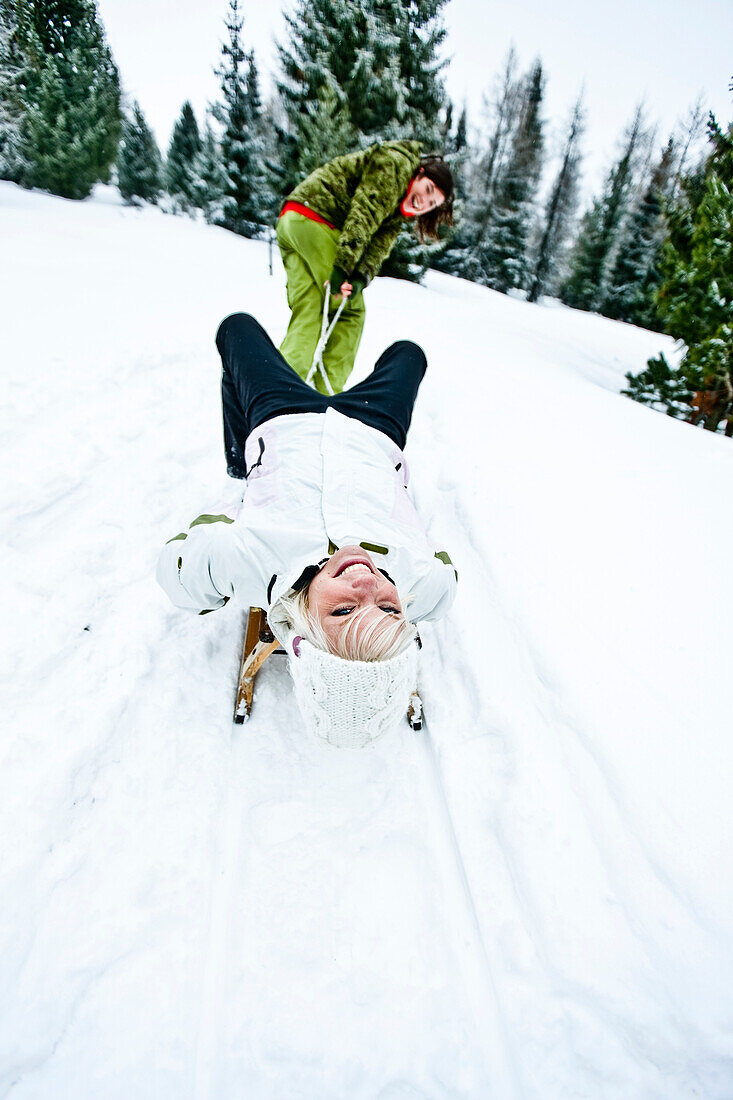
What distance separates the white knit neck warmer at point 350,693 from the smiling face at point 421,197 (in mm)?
2584

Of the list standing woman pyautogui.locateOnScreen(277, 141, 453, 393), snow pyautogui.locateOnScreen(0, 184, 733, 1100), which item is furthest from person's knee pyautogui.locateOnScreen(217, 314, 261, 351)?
snow pyautogui.locateOnScreen(0, 184, 733, 1100)

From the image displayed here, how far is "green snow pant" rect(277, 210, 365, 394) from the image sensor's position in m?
2.76

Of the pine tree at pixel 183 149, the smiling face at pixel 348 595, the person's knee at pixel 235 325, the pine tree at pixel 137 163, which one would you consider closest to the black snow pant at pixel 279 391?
the person's knee at pixel 235 325

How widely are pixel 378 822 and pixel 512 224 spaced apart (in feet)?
71.7

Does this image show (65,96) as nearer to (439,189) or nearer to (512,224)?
(512,224)

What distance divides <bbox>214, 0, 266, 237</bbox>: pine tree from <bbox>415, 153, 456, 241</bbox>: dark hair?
14534 millimetres

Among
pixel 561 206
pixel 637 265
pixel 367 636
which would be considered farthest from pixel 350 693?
pixel 561 206

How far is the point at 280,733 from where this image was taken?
191cm

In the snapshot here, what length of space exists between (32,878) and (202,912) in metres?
0.47

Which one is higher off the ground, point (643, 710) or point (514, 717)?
point (643, 710)

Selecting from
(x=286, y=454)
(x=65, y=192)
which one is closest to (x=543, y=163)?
(x=65, y=192)

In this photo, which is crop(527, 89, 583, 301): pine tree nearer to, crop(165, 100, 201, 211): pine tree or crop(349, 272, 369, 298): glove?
crop(165, 100, 201, 211): pine tree

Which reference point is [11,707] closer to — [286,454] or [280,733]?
[280,733]

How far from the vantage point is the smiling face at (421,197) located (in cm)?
271
